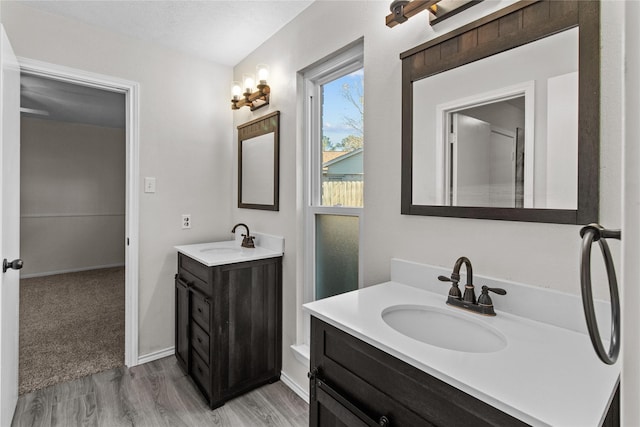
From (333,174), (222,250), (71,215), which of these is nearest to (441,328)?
(333,174)

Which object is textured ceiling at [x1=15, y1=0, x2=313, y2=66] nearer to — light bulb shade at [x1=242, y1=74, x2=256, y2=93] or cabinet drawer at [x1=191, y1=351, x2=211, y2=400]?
light bulb shade at [x1=242, y1=74, x2=256, y2=93]

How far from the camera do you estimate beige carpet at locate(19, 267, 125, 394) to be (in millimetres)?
2240

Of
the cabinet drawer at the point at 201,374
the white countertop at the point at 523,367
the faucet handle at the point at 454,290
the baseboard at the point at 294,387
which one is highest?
the faucet handle at the point at 454,290

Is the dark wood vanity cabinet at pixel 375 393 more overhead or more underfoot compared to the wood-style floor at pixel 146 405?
more overhead

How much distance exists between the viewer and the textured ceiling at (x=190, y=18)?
190 cm

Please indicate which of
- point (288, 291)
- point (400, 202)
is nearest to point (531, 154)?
point (400, 202)

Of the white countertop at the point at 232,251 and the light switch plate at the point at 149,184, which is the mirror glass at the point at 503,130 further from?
the light switch plate at the point at 149,184

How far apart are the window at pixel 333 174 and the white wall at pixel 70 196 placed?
489cm

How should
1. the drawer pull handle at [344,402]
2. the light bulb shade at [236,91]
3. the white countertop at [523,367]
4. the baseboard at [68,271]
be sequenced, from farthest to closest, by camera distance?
1. the baseboard at [68,271]
2. the light bulb shade at [236,91]
3. the drawer pull handle at [344,402]
4. the white countertop at [523,367]

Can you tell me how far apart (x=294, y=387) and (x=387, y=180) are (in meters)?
1.46

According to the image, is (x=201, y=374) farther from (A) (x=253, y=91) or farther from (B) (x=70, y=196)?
(B) (x=70, y=196)

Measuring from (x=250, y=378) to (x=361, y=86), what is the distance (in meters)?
1.89

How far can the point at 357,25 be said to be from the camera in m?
1.59

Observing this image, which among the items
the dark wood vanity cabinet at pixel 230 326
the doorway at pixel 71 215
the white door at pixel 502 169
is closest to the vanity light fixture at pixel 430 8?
the white door at pixel 502 169
